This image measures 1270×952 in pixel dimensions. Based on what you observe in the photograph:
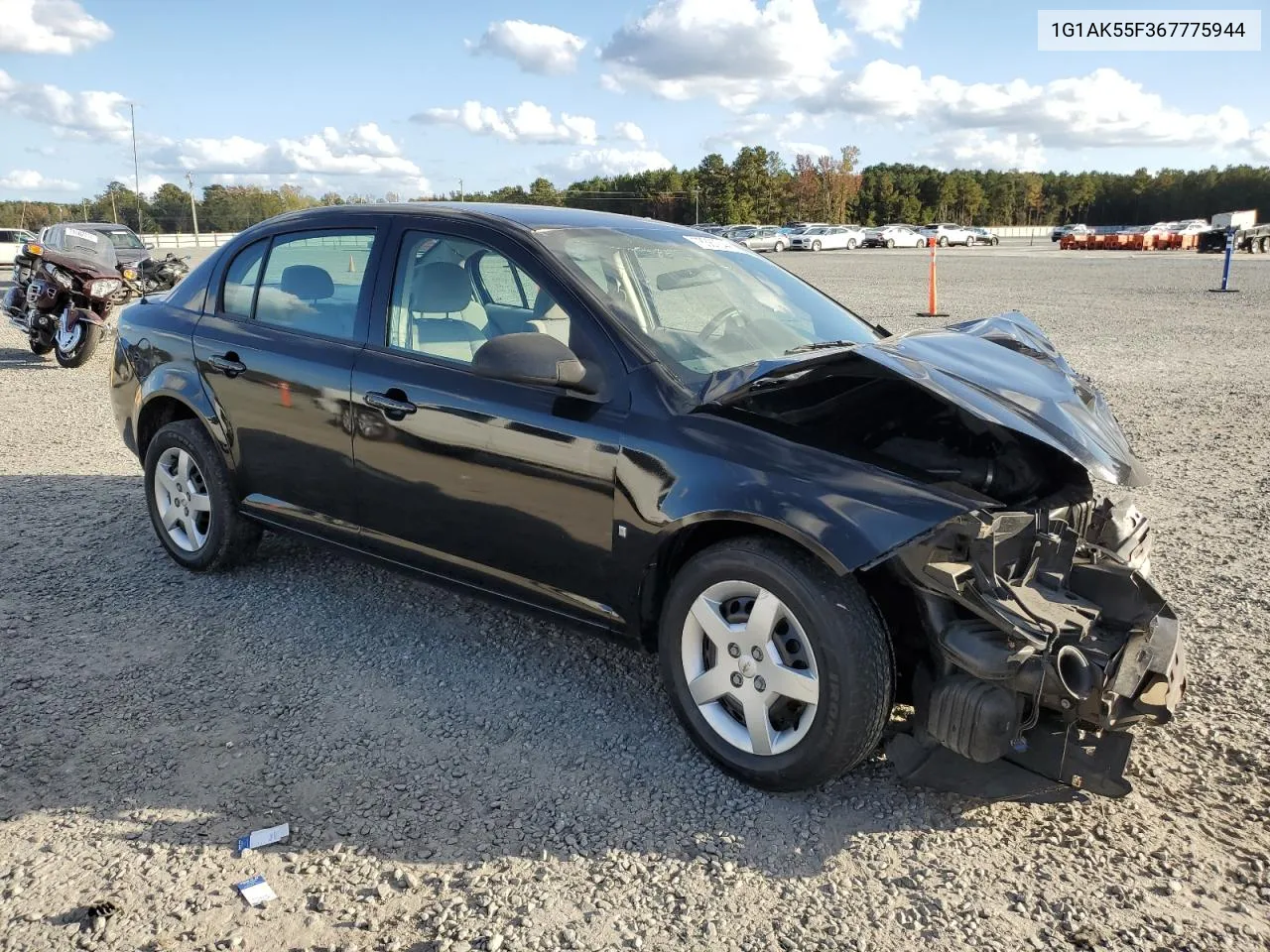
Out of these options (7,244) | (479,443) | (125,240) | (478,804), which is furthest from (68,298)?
(7,244)

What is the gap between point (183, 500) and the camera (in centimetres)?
486

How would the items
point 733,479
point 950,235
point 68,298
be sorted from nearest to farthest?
1. point 733,479
2. point 68,298
3. point 950,235

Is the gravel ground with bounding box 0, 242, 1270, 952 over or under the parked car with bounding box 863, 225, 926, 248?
under

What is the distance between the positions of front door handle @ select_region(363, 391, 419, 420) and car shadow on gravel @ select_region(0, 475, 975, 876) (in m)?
1.03

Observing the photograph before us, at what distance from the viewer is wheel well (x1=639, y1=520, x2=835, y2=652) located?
3082 millimetres

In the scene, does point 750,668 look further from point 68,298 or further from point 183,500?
point 68,298

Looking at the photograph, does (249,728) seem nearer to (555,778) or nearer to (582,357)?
(555,778)

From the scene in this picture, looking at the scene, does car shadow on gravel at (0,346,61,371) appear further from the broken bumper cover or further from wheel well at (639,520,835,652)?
the broken bumper cover

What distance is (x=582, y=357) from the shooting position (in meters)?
3.31

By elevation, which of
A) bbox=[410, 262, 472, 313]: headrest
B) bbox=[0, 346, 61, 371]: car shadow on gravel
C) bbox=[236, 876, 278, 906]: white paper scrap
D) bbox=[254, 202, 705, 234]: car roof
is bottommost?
bbox=[236, 876, 278, 906]: white paper scrap

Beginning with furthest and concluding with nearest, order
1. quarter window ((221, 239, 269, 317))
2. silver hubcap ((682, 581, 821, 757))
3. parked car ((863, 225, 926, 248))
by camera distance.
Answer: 1. parked car ((863, 225, 926, 248))
2. quarter window ((221, 239, 269, 317))
3. silver hubcap ((682, 581, 821, 757))

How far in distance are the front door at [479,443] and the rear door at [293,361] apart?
0.49 ft

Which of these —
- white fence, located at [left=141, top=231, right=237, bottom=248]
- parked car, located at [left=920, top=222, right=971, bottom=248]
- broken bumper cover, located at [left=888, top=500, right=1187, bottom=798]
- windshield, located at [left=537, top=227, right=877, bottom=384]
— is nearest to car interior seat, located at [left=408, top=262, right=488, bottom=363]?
windshield, located at [left=537, top=227, right=877, bottom=384]

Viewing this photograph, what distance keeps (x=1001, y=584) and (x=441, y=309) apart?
7.66 feet
